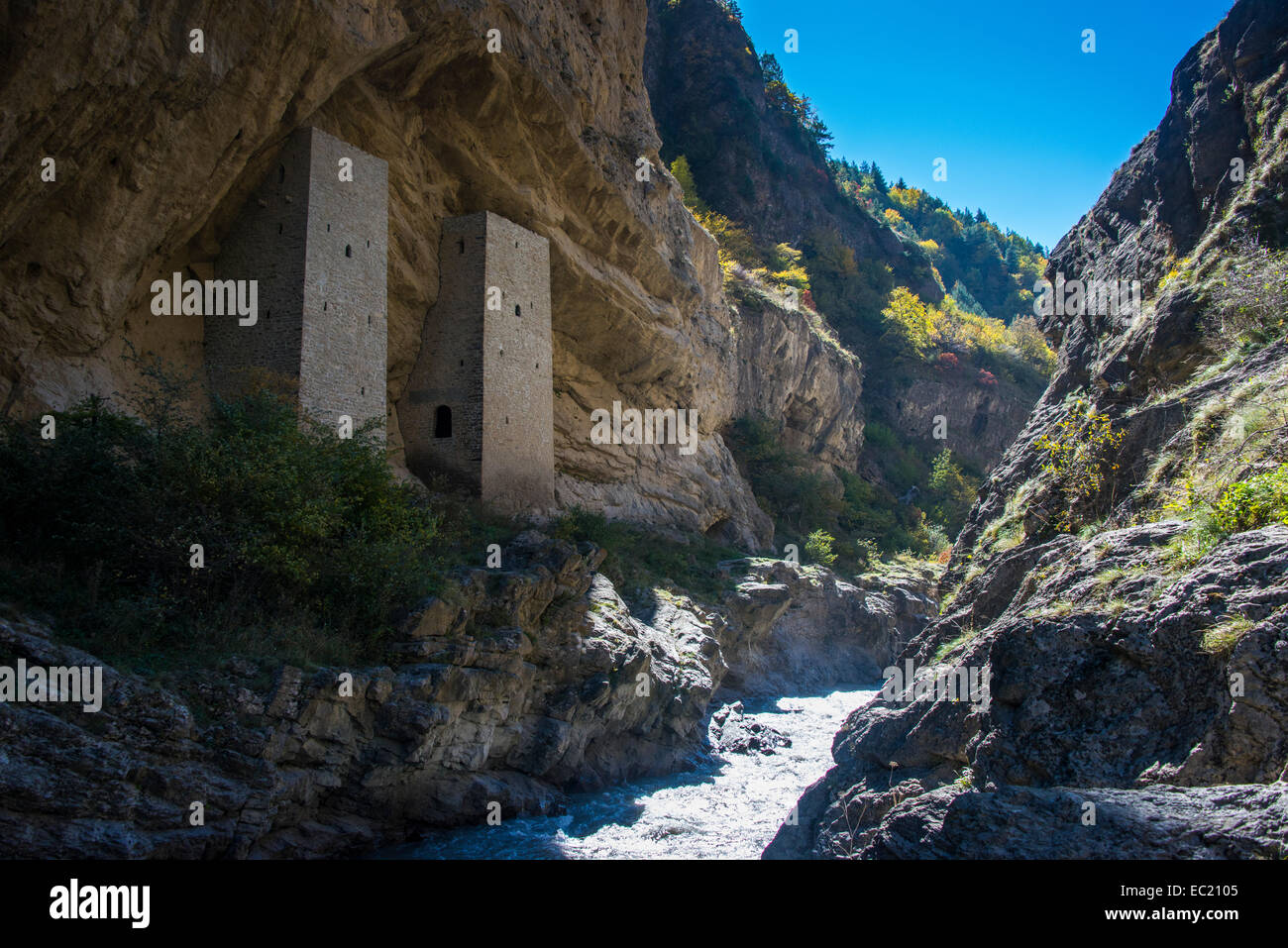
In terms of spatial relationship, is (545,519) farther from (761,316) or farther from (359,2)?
(761,316)

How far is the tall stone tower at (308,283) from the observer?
17.2 metres

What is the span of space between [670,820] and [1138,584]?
380 inches

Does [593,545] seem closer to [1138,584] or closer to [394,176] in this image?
[394,176]

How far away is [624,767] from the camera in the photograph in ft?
56.5

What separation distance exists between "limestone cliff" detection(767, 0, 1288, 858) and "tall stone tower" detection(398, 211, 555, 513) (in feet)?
37.8

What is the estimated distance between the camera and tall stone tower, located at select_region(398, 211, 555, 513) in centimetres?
2109

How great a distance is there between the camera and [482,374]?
21.2 meters

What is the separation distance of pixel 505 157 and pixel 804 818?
16867 mm

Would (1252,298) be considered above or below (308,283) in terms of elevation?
below

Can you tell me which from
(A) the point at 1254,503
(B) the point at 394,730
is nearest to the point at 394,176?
(B) the point at 394,730

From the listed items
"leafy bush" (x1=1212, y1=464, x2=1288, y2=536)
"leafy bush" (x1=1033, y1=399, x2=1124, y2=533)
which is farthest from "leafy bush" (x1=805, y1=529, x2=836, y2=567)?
"leafy bush" (x1=1212, y1=464, x2=1288, y2=536)

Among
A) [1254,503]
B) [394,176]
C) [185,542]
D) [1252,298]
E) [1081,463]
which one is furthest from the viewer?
[394,176]

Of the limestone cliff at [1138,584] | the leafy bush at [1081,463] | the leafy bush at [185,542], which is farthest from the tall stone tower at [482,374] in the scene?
the leafy bush at [1081,463]

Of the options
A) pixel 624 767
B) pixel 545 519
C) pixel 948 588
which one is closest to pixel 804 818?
pixel 948 588
